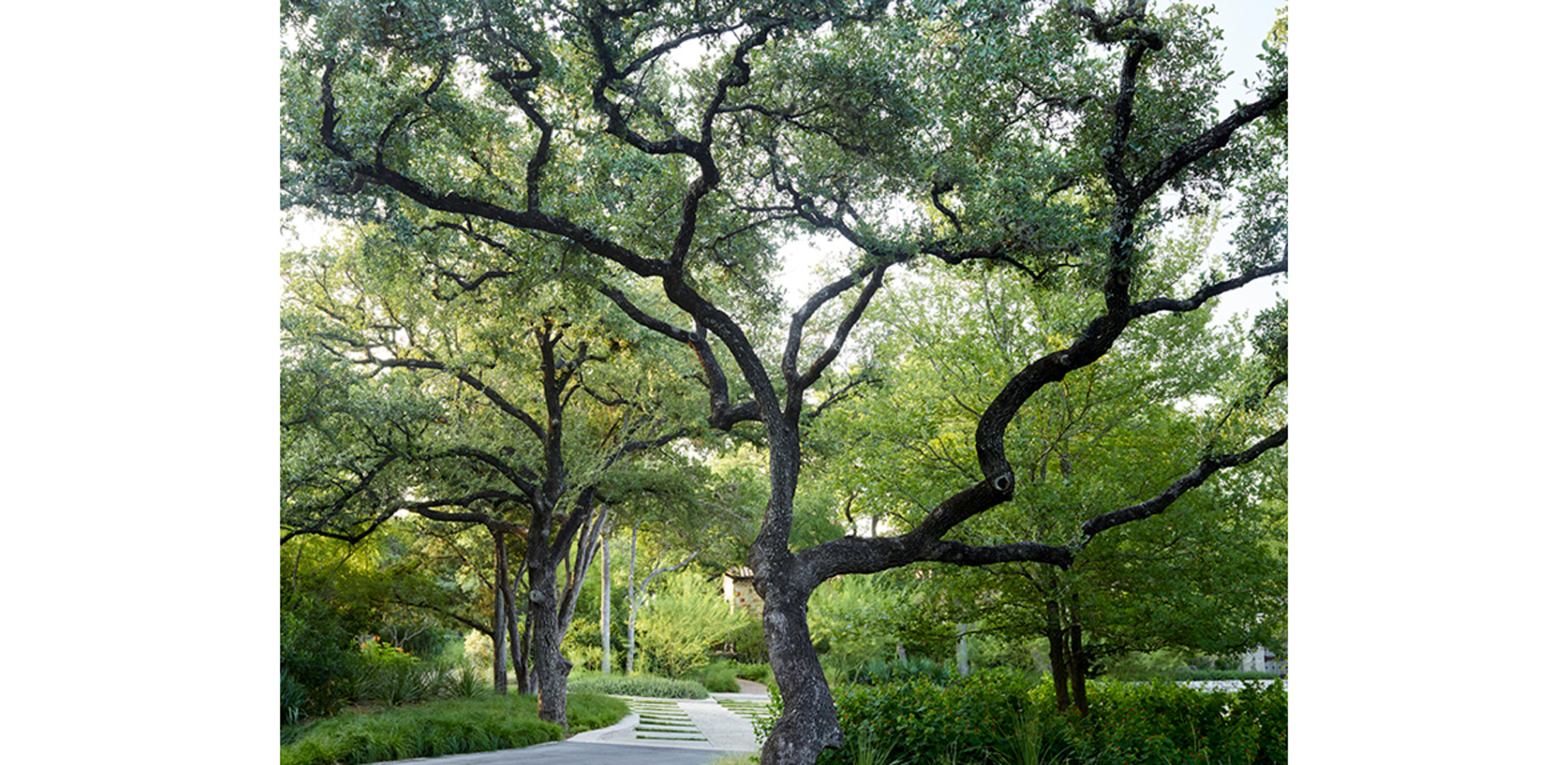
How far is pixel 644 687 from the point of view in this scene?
12719 millimetres

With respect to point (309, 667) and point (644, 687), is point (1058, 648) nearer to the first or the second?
point (309, 667)

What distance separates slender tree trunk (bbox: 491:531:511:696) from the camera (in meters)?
9.94

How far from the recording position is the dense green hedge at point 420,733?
5457mm

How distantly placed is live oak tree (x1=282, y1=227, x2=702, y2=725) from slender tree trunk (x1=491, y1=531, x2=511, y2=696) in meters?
0.78

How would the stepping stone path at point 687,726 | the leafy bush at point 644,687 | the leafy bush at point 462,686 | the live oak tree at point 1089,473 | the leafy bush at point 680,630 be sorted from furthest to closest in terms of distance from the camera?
the leafy bush at point 680,630 < the leafy bush at point 644,687 < the leafy bush at point 462,686 < the stepping stone path at point 687,726 < the live oak tree at point 1089,473

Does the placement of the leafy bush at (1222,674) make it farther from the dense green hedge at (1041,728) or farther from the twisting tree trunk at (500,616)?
the twisting tree trunk at (500,616)

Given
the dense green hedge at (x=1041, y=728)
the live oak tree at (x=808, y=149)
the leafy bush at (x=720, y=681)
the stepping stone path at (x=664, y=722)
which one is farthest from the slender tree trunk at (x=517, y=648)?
the live oak tree at (x=808, y=149)

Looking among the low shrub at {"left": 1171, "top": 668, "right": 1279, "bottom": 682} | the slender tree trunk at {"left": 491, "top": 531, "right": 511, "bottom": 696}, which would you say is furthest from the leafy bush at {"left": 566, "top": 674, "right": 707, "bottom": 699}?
the low shrub at {"left": 1171, "top": 668, "right": 1279, "bottom": 682}

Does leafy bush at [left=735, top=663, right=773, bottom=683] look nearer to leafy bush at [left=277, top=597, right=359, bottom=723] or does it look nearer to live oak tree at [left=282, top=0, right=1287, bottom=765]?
leafy bush at [left=277, top=597, right=359, bottom=723]

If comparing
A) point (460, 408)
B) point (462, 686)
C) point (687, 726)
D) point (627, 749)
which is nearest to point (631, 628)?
point (462, 686)

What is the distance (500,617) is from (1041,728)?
7.88 metres

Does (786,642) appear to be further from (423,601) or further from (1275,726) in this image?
(423,601)

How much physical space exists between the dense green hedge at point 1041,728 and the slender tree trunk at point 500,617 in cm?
582
